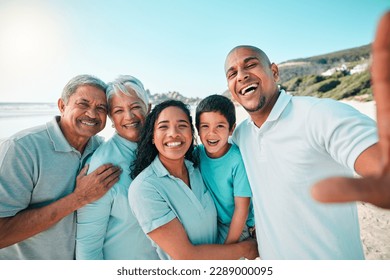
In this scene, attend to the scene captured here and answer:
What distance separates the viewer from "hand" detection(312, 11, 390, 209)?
1.53 ft

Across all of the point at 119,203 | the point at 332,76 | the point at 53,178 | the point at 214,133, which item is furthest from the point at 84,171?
the point at 332,76

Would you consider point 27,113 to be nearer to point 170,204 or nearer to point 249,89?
point 170,204

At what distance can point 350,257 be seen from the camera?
1.23 metres

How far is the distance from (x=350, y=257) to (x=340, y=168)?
478mm

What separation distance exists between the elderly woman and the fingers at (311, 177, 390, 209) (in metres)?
1.12

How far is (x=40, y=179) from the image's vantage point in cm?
136

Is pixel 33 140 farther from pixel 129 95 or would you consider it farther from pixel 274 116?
pixel 274 116

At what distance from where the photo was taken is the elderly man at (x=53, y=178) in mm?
1306

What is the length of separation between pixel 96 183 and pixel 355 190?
1.21 metres

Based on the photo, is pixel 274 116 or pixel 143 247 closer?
pixel 274 116

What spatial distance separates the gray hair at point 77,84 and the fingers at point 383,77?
1.50 meters

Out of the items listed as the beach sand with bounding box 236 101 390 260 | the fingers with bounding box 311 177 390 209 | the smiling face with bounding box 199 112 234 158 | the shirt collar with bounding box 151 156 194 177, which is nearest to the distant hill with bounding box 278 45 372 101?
the beach sand with bounding box 236 101 390 260

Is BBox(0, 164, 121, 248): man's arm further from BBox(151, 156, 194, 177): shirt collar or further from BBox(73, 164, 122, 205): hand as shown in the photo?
BBox(151, 156, 194, 177): shirt collar
